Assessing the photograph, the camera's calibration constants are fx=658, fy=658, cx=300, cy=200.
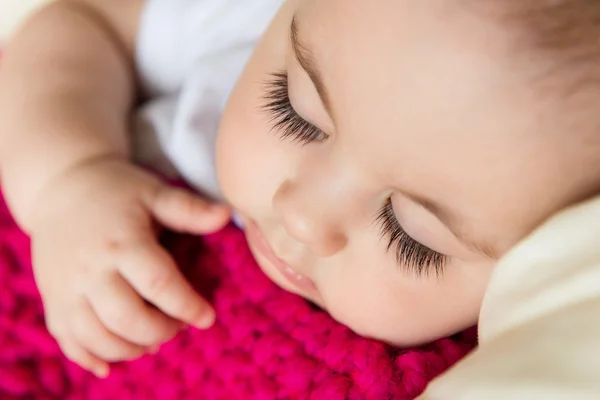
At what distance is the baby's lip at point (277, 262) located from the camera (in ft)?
1.85

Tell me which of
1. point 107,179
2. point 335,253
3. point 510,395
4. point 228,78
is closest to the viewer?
point 510,395

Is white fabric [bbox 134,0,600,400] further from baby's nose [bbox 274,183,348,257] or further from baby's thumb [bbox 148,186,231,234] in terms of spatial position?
baby's thumb [bbox 148,186,231,234]

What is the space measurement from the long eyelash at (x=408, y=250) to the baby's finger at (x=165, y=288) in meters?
0.19

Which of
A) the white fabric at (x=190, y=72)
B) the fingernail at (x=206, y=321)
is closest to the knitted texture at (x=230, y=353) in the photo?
the fingernail at (x=206, y=321)

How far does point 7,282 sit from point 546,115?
52 cm

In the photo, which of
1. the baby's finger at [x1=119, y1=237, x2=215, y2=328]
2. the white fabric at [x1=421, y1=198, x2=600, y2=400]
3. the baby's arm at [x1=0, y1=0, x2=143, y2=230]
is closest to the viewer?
the white fabric at [x1=421, y1=198, x2=600, y2=400]

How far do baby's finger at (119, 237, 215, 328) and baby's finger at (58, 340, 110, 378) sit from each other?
0.08 metres

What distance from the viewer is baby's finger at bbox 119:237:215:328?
1.89ft

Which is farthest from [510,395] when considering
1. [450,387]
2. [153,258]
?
[153,258]

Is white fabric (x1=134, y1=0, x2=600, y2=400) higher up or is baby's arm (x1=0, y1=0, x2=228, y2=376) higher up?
white fabric (x1=134, y1=0, x2=600, y2=400)

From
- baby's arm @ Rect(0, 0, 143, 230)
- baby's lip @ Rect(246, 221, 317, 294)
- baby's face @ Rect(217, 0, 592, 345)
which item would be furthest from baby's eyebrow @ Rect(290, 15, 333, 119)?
baby's arm @ Rect(0, 0, 143, 230)

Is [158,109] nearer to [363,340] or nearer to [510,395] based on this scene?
[363,340]

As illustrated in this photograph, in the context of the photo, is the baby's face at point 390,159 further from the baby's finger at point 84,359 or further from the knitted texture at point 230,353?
the baby's finger at point 84,359

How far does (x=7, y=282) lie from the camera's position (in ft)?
2.13
